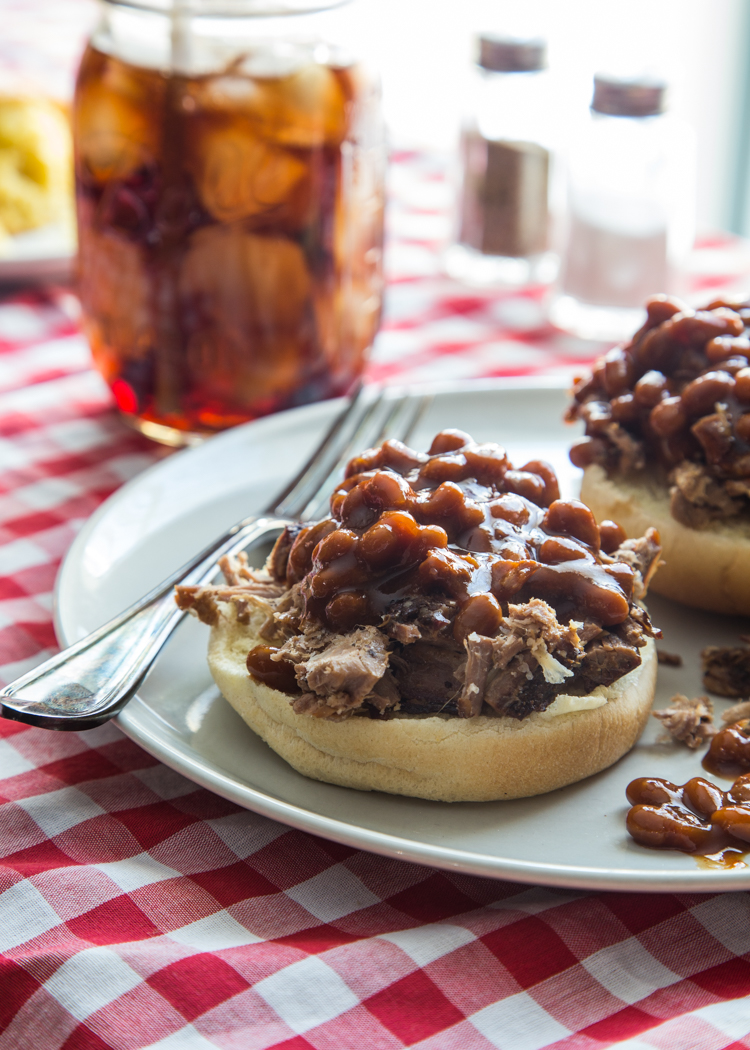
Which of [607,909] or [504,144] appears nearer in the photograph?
[607,909]

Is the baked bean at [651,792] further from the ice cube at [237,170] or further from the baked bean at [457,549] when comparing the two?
the ice cube at [237,170]

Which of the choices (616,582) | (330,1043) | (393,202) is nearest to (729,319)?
(616,582)

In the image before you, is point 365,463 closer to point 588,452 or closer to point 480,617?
point 480,617

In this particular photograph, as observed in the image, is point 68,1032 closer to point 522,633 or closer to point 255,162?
point 522,633

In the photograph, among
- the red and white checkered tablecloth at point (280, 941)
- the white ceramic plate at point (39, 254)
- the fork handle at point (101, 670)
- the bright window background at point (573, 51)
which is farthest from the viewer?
the bright window background at point (573, 51)

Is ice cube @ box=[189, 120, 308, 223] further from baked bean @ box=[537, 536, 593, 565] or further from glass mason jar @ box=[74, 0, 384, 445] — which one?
baked bean @ box=[537, 536, 593, 565]

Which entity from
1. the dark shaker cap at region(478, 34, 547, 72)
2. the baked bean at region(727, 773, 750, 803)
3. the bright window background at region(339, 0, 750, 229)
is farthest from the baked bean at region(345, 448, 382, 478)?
the bright window background at region(339, 0, 750, 229)

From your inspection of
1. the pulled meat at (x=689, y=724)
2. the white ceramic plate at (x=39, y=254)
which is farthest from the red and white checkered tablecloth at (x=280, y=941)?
the white ceramic plate at (x=39, y=254)
